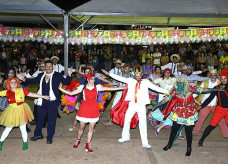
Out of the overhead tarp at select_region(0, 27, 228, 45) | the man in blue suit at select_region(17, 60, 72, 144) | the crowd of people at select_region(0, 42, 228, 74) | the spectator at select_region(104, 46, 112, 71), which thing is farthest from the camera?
the spectator at select_region(104, 46, 112, 71)

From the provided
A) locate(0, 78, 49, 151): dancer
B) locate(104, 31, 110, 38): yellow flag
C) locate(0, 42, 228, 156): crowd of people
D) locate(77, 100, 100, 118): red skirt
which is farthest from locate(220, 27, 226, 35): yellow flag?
locate(0, 78, 49, 151): dancer

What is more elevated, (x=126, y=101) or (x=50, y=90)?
(x=50, y=90)

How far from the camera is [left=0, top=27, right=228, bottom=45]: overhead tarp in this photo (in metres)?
11.9

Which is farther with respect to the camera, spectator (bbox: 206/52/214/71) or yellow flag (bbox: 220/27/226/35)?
spectator (bbox: 206/52/214/71)

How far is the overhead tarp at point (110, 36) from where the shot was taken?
39.0 feet

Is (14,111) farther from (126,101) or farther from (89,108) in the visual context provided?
(126,101)

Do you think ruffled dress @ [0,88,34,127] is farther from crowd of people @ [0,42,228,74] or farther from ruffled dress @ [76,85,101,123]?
crowd of people @ [0,42,228,74]

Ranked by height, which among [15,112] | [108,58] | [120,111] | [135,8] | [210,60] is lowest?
[120,111]

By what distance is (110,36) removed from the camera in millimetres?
12352

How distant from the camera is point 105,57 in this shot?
1966 cm

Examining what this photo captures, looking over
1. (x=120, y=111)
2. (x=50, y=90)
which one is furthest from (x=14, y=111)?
→ (x=120, y=111)

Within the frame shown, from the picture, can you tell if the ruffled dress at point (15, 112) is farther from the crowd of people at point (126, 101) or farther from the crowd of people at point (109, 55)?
the crowd of people at point (109, 55)

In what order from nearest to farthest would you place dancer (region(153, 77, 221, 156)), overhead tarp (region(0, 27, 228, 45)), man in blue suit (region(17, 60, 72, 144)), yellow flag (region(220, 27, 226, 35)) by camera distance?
dancer (region(153, 77, 221, 156)) → man in blue suit (region(17, 60, 72, 144)) → yellow flag (region(220, 27, 226, 35)) → overhead tarp (region(0, 27, 228, 45))

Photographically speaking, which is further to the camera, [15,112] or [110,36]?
[110,36]
